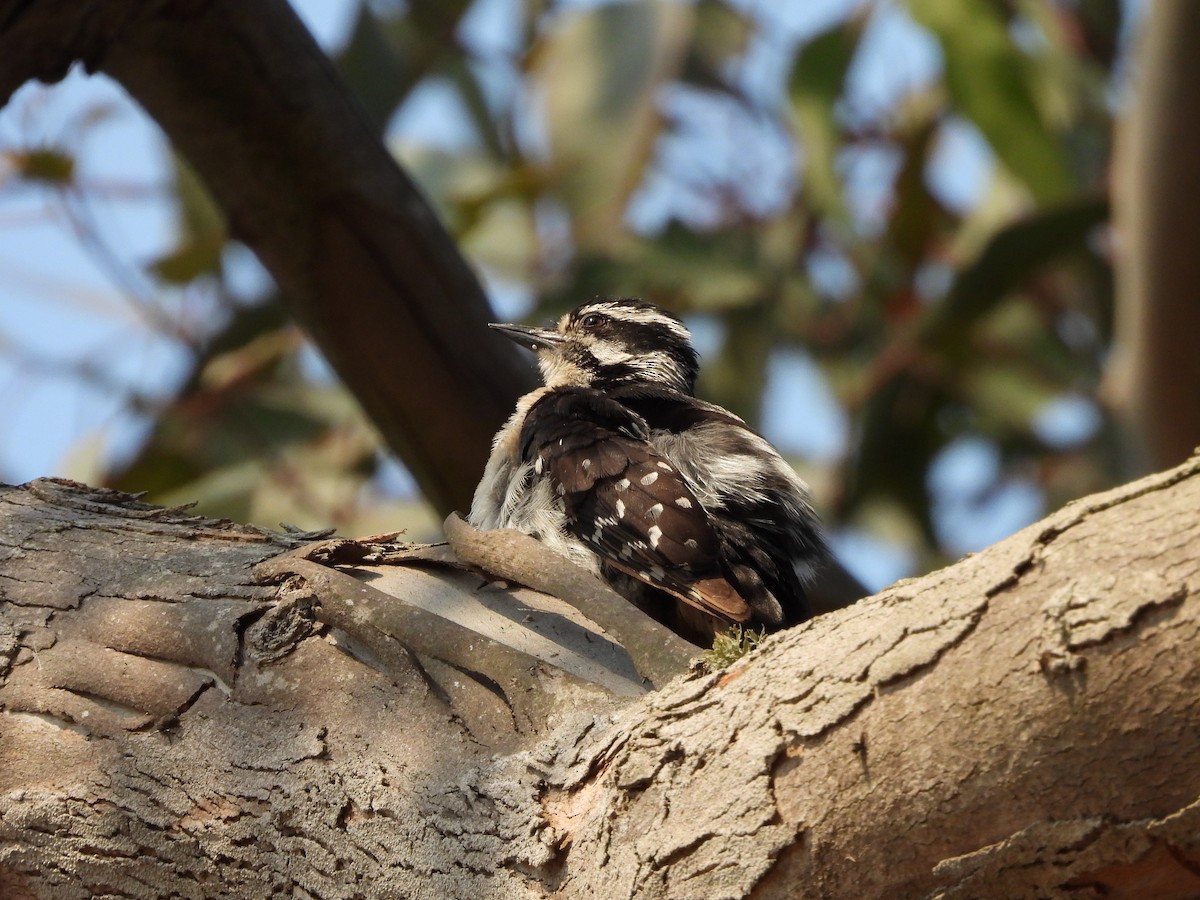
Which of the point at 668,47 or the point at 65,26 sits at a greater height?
the point at 668,47

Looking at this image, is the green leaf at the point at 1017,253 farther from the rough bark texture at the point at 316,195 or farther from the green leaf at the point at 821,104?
the rough bark texture at the point at 316,195

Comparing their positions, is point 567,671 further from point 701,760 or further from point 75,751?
point 75,751

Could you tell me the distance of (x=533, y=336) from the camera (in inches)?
191

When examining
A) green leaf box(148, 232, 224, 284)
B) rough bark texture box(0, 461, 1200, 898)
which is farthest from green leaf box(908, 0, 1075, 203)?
rough bark texture box(0, 461, 1200, 898)

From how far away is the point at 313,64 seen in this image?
13.5ft

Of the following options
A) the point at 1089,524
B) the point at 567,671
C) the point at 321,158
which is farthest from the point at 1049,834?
the point at 321,158

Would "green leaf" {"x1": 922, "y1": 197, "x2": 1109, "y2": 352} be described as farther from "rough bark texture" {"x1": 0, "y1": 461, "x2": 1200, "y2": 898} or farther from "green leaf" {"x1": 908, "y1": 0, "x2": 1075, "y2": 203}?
"rough bark texture" {"x1": 0, "y1": 461, "x2": 1200, "y2": 898}

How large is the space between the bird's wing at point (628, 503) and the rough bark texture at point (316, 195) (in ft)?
2.15

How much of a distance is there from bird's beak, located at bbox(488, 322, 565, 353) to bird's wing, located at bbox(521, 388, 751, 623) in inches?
Result: 35.0

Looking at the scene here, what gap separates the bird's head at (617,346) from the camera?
495cm

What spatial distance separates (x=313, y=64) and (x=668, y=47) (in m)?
2.49

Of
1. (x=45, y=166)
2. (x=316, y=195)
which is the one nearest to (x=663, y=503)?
(x=316, y=195)

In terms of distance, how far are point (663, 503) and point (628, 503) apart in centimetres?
9

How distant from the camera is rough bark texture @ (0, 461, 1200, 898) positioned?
1.72 meters
